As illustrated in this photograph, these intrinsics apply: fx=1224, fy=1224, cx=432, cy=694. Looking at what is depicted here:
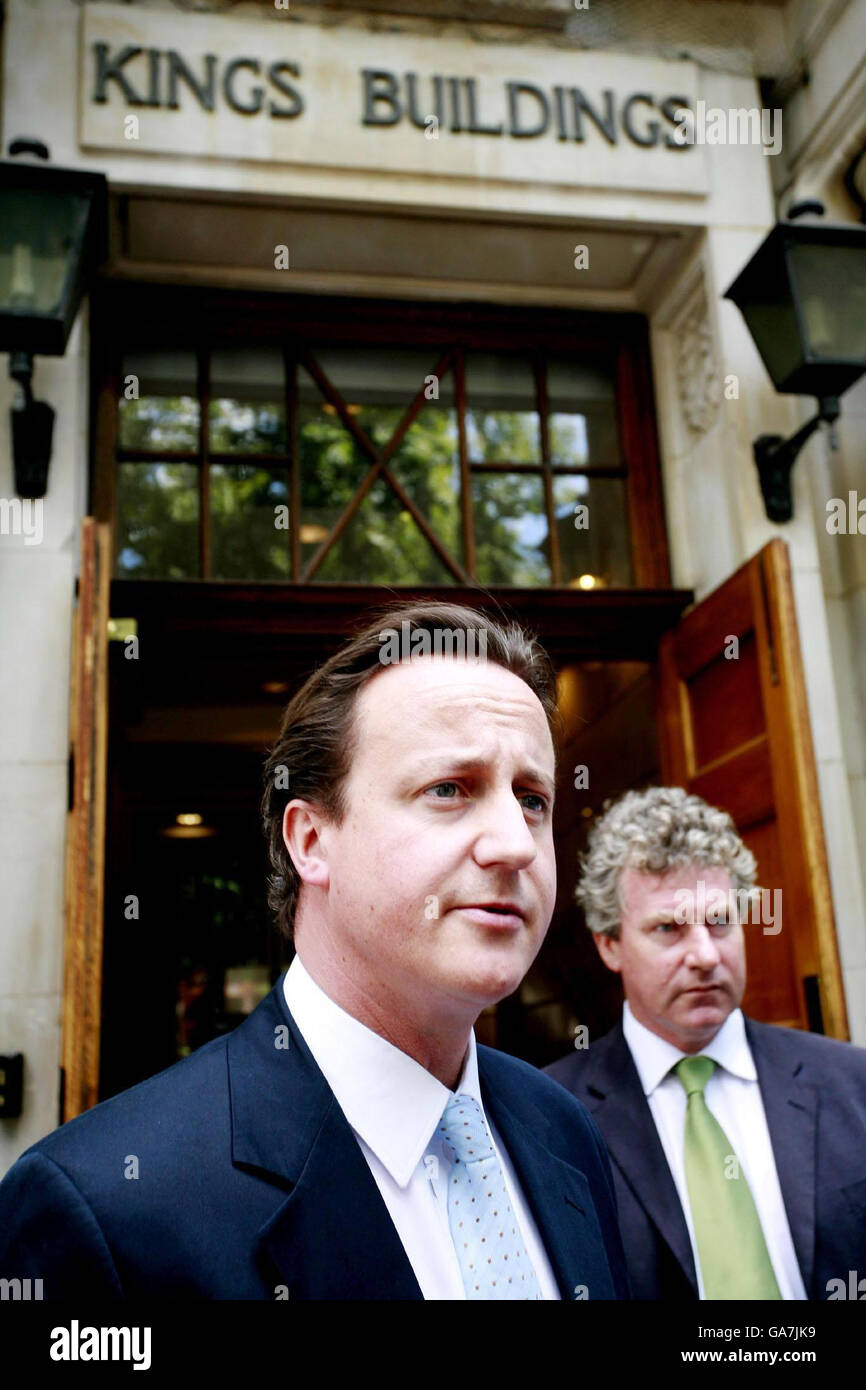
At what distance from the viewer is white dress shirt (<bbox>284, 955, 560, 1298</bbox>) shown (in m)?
1.43

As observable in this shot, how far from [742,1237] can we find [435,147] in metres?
4.45

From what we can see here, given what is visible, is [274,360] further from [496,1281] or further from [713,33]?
[496,1281]

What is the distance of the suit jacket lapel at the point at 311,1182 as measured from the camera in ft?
4.31

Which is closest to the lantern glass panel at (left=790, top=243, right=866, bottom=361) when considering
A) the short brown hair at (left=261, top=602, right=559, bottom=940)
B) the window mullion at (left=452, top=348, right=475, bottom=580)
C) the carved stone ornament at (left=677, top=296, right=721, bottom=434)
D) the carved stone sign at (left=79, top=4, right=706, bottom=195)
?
the carved stone ornament at (left=677, top=296, right=721, bottom=434)

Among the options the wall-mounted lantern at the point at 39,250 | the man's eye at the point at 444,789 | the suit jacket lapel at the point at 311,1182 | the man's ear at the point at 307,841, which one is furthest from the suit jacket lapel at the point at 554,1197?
the wall-mounted lantern at the point at 39,250

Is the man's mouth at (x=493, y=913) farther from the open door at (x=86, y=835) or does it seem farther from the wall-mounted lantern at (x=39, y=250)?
the wall-mounted lantern at (x=39, y=250)

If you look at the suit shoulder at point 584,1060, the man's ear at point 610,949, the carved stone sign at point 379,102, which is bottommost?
the suit shoulder at point 584,1060

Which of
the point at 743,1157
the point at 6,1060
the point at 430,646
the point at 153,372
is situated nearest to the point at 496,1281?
the point at 430,646

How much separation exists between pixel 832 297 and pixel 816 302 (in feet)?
0.22

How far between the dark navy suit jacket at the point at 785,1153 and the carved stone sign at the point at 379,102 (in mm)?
3871

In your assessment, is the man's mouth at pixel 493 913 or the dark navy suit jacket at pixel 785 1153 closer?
→ the man's mouth at pixel 493 913

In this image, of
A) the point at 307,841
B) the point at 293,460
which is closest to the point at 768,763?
the point at 293,460

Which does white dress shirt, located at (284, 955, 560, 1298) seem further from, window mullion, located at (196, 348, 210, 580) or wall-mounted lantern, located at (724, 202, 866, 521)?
window mullion, located at (196, 348, 210, 580)

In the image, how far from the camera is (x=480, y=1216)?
1.48 meters
